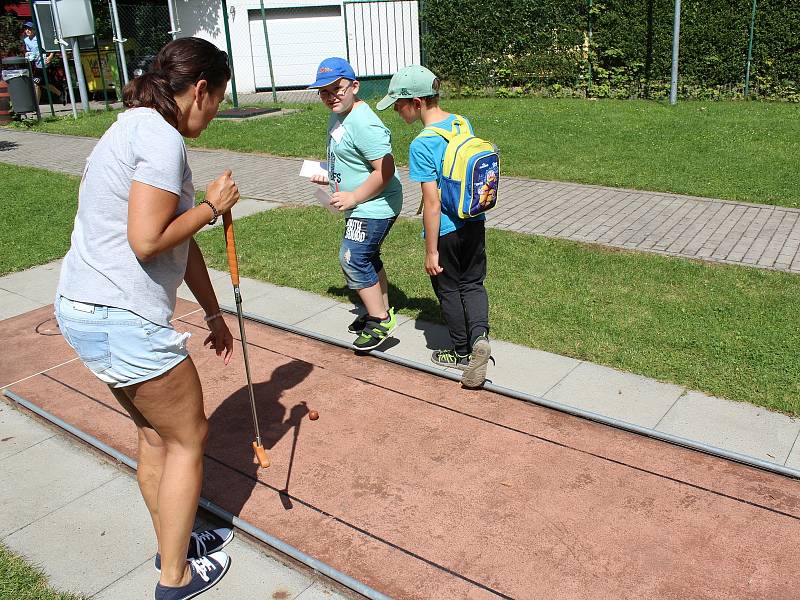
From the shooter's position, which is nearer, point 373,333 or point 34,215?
point 373,333

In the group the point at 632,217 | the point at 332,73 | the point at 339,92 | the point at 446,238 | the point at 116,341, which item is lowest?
the point at 632,217

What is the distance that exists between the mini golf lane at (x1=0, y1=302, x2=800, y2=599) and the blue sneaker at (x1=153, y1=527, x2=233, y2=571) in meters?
0.15

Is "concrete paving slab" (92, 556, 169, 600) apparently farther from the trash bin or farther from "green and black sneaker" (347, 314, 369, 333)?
the trash bin

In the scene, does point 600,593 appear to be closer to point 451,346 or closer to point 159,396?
point 159,396

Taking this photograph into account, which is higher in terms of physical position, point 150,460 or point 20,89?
point 20,89

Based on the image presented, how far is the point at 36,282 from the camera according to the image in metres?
7.00

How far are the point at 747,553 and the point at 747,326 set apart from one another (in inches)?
98.8

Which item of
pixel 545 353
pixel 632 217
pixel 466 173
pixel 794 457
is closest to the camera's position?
pixel 794 457

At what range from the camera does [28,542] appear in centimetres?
344

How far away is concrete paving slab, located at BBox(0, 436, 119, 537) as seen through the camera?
3666 millimetres

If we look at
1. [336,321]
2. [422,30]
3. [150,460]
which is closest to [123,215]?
[150,460]

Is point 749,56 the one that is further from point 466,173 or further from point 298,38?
point 466,173

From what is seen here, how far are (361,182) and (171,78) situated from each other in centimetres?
228

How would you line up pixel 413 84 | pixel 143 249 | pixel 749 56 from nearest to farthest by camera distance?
1. pixel 143 249
2. pixel 413 84
3. pixel 749 56
